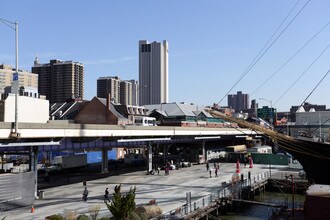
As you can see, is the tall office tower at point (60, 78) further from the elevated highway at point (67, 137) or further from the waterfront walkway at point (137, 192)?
the waterfront walkway at point (137, 192)

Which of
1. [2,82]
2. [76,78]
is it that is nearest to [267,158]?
[2,82]

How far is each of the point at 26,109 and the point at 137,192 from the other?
59.5 ft

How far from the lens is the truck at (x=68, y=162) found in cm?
6310

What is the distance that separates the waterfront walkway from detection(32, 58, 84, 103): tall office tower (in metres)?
140

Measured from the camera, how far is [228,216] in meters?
36.2

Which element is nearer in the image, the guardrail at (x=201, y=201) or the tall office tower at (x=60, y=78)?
the guardrail at (x=201, y=201)

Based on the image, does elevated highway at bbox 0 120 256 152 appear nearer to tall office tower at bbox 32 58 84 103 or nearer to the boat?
the boat

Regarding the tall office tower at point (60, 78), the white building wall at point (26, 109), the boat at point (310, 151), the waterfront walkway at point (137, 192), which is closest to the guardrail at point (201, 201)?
the waterfront walkway at point (137, 192)

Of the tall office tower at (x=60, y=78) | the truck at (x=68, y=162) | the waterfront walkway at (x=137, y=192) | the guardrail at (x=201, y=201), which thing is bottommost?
the waterfront walkway at (x=137, y=192)

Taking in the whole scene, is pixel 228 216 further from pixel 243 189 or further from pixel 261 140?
pixel 261 140

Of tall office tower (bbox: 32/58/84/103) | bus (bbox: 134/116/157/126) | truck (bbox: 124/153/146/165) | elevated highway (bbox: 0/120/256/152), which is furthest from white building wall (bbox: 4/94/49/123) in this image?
tall office tower (bbox: 32/58/84/103)

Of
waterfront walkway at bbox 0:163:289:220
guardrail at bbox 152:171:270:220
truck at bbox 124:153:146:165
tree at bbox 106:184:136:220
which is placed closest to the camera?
tree at bbox 106:184:136:220

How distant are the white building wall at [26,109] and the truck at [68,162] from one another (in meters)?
14.4

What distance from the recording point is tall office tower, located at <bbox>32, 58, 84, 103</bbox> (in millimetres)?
190750
